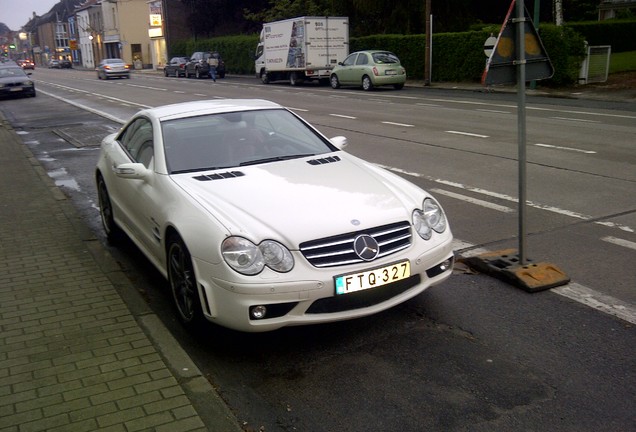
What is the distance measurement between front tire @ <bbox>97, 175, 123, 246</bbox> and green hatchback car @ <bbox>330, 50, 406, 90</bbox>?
21609 mm

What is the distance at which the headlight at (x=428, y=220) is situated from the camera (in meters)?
4.51

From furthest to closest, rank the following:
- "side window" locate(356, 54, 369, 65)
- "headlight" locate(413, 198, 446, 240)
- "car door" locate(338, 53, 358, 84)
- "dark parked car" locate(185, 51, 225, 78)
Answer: "dark parked car" locate(185, 51, 225, 78), "car door" locate(338, 53, 358, 84), "side window" locate(356, 54, 369, 65), "headlight" locate(413, 198, 446, 240)

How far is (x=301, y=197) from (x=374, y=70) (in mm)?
23737

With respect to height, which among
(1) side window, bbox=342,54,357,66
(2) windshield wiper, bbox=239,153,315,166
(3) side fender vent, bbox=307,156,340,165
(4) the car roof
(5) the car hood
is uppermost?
(1) side window, bbox=342,54,357,66

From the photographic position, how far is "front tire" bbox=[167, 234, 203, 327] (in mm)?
4316

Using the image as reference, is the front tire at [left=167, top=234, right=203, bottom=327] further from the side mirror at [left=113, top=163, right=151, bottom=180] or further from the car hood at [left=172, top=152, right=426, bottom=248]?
the side mirror at [left=113, top=163, right=151, bottom=180]

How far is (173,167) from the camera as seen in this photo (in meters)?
5.18

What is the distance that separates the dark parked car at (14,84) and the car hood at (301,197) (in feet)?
93.9

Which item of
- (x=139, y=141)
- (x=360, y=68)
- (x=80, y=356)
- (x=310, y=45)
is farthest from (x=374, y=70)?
(x=80, y=356)

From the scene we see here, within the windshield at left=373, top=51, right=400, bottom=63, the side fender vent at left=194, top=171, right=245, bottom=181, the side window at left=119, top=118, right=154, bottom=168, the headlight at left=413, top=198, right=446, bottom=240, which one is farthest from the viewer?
the windshield at left=373, top=51, right=400, bottom=63

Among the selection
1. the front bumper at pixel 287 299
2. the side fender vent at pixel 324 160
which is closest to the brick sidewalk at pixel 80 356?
the front bumper at pixel 287 299

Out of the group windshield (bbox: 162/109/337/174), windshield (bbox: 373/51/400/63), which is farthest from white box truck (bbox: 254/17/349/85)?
windshield (bbox: 162/109/337/174)

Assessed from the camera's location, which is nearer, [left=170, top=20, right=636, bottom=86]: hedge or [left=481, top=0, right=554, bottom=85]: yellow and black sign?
[left=481, top=0, right=554, bottom=85]: yellow and black sign

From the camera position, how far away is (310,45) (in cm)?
3262
